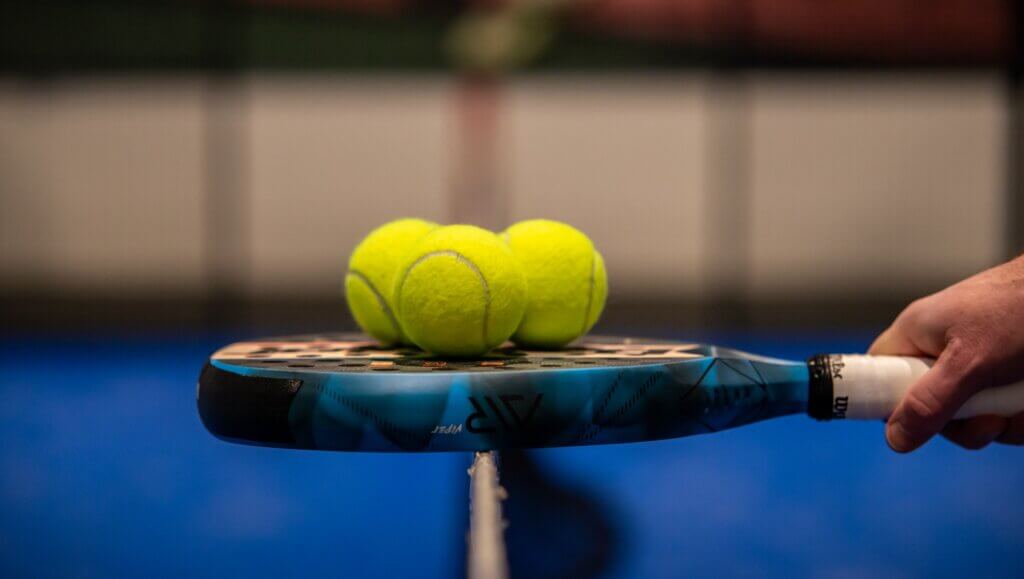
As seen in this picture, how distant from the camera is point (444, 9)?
546 cm

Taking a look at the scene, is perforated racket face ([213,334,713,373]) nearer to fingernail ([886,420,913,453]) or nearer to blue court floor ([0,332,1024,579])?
fingernail ([886,420,913,453])

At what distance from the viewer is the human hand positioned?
100cm

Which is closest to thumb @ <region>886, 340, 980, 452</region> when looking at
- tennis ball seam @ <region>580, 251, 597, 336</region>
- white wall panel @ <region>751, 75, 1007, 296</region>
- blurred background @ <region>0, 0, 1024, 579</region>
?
tennis ball seam @ <region>580, 251, 597, 336</region>

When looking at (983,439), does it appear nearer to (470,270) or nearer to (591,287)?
(591,287)

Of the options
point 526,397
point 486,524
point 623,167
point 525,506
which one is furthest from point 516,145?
point 486,524

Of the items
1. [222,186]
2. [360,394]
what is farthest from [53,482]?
[222,186]

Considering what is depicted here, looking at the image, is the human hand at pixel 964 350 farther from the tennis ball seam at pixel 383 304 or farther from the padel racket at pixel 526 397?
the tennis ball seam at pixel 383 304

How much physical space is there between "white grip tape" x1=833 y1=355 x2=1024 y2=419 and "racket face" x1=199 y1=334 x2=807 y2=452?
0.28 feet

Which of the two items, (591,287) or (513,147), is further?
(513,147)

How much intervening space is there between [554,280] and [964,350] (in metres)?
0.42

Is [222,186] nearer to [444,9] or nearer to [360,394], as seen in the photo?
[444,9]

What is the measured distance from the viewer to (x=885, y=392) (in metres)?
1.03

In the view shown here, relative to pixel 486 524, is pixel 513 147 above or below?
above

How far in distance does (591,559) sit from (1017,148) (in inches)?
180
